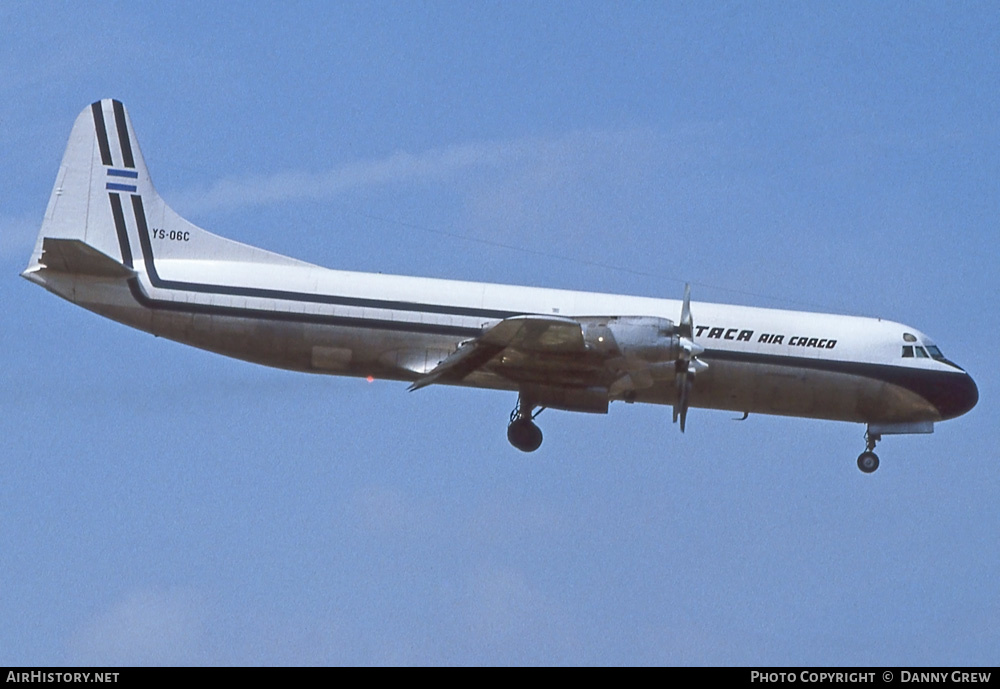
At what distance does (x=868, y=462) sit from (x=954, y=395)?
264 cm

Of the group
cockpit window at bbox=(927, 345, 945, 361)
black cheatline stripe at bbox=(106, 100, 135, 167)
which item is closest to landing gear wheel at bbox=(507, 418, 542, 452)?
cockpit window at bbox=(927, 345, 945, 361)

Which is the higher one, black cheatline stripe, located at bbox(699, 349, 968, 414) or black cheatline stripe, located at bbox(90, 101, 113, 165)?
black cheatline stripe, located at bbox(90, 101, 113, 165)

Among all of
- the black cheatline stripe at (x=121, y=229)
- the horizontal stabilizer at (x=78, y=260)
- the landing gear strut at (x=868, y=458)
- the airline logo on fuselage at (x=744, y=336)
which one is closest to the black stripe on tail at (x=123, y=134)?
the black cheatline stripe at (x=121, y=229)

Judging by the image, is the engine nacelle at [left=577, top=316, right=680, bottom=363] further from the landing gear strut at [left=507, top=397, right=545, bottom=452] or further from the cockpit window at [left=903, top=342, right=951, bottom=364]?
the cockpit window at [left=903, top=342, right=951, bottom=364]

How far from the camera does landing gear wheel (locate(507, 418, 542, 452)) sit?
3550 centimetres

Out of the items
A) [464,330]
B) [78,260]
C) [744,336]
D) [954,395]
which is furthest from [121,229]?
[954,395]

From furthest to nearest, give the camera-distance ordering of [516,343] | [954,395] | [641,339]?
[954,395] → [516,343] → [641,339]

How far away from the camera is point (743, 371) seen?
35469 mm

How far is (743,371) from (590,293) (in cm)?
409

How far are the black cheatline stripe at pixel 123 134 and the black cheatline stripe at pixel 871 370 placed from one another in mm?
14928

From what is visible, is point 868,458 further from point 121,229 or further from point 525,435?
point 121,229

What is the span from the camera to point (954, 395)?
121 ft

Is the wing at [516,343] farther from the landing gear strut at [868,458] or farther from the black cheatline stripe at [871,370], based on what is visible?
the landing gear strut at [868,458]
